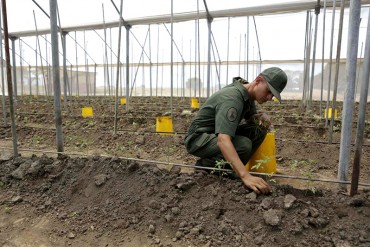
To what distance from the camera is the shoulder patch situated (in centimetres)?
194

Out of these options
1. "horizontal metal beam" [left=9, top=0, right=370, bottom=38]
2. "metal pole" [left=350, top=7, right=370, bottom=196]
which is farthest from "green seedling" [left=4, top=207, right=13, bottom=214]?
"horizontal metal beam" [left=9, top=0, right=370, bottom=38]

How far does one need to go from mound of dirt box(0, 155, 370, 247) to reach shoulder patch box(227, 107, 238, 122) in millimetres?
445

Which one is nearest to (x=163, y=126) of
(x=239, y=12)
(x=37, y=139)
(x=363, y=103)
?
(x=37, y=139)

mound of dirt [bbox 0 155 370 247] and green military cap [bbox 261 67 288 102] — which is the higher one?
green military cap [bbox 261 67 288 102]

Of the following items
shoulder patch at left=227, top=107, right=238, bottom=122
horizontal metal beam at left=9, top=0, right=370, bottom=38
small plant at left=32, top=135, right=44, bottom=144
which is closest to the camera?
shoulder patch at left=227, top=107, right=238, bottom=122

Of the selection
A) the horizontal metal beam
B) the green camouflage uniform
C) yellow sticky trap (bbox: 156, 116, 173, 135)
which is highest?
the horizontal metal beam

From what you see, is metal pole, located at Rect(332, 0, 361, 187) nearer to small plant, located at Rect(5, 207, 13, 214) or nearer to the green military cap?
the green military cap

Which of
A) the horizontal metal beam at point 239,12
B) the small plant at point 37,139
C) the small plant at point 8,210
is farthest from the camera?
the horizontal metal beam at point 239,12

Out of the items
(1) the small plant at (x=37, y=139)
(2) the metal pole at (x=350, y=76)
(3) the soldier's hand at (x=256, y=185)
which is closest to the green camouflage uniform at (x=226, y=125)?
(3) the soldier's hand at (x=256, y=185)

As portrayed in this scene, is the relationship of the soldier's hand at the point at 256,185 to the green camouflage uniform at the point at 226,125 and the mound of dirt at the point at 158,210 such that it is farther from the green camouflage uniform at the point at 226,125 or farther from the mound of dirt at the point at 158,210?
the green camouflage uniform at the point at 226,125

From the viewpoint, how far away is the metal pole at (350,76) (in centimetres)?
183

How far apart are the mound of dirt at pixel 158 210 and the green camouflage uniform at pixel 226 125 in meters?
0.28

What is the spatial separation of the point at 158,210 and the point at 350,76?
157 cm

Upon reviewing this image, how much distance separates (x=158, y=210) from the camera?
1831 mm
